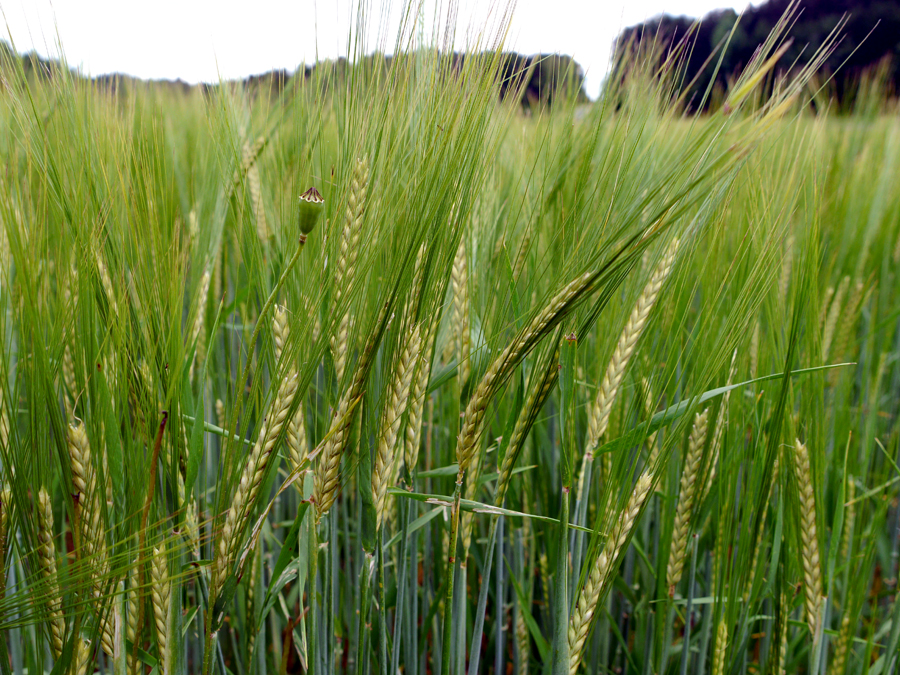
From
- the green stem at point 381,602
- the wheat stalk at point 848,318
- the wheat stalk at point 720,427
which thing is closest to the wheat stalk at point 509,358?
the green stem at point 381,602

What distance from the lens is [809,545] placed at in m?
0.77

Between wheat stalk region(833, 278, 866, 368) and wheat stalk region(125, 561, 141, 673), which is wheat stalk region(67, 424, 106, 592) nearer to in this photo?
wheat stalk region(125, 561, 141, 673)

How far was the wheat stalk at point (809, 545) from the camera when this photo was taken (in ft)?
2.53

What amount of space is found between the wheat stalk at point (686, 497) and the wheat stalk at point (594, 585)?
0.15 m

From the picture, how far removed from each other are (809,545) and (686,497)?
166 mm

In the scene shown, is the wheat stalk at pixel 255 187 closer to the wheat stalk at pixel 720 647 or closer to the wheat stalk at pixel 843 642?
the wheat stalk at pixel 720 647

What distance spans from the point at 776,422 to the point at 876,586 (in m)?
1.16

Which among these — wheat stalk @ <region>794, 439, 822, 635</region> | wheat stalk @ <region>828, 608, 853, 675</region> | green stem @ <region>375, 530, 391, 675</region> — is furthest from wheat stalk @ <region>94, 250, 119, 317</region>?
wheat stalk @ <region>828, 608, 853, 675</region>

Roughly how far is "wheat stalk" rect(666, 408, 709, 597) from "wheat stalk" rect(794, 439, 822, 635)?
12 cm

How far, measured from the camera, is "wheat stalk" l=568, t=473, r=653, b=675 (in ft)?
2.13

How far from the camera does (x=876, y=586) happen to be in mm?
1497

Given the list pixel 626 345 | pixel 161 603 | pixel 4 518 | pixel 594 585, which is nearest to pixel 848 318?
pixel 626 345

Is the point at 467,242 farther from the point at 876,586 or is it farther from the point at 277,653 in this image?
the point at 876,586

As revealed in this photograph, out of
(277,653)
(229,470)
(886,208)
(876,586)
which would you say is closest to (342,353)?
(229,470)
